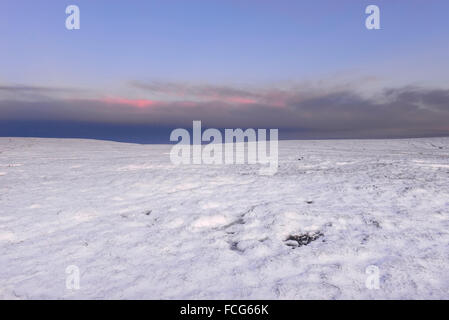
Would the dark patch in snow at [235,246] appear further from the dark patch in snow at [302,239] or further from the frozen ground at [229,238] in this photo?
the dark patch in snow at [302,239]

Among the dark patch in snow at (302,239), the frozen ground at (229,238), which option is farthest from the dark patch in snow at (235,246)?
the dark patch in snow at (302,239)

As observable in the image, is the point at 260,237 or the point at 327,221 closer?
the point at 260,237

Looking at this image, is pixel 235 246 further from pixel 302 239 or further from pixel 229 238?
pixel 302 239

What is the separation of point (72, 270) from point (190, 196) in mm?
4191

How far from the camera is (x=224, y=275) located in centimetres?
399

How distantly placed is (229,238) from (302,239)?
1.35 metres

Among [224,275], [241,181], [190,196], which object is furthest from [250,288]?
[241,181]

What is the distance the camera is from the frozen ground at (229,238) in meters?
3.72

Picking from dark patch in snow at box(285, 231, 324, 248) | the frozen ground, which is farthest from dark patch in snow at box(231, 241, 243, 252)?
dark patch in snow at box(285, 231, 324, 248)

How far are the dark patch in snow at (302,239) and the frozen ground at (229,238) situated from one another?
5 cm

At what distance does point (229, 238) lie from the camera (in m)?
5.31

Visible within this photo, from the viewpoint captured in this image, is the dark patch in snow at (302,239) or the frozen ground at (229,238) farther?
the dark patch in snow at (302,239)

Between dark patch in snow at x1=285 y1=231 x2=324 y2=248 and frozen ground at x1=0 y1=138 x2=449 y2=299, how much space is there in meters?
0.05
